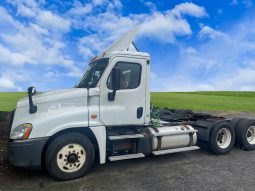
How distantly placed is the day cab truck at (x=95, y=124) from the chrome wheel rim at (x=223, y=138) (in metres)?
1.14

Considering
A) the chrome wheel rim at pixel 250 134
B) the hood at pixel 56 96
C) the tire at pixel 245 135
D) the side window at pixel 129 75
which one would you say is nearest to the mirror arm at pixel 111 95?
the side window at pixel 129 75

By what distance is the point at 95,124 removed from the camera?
679cm

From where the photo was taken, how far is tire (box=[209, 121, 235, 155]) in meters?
8.58

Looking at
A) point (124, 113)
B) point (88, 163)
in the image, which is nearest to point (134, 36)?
point (124, 113)

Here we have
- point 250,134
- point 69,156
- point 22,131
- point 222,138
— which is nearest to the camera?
point 22,131

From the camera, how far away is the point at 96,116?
6.85 m

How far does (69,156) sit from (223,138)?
520 cm

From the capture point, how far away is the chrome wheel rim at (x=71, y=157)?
6.38m

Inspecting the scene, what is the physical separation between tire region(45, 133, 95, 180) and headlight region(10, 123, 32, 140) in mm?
568

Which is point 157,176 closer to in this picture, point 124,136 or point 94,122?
point 124,136

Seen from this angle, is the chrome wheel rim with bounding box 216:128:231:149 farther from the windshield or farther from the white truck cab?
the windshield

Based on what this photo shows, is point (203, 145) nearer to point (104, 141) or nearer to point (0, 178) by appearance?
point (104, 141)

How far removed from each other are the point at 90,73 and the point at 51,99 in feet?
4.62

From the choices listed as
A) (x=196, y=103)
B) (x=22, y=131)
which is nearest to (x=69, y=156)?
(x=22, y=131)
